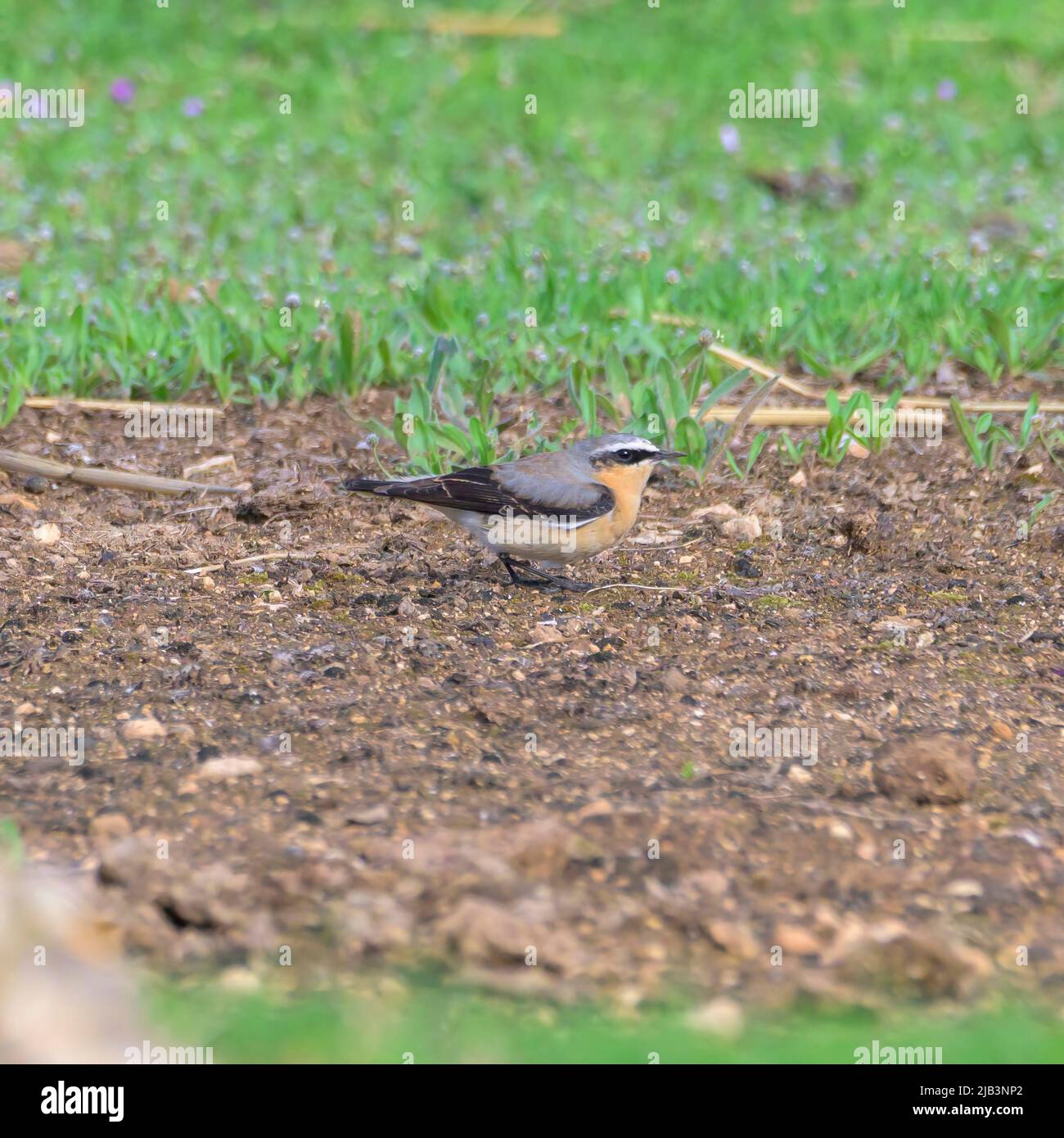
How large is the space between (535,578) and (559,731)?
1.57m

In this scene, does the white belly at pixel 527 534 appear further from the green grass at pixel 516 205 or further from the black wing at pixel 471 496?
the green grass at pixel 516 205

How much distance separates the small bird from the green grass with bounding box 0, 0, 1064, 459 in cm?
70

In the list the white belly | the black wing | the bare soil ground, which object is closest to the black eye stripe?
the black wing

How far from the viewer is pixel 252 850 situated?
3.97m

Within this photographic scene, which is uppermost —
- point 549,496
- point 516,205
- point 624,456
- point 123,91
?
point 123,91

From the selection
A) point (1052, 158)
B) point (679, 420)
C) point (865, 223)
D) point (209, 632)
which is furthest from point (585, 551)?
point (1052, 158)

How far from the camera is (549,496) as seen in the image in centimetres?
603

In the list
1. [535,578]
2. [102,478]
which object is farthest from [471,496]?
[102,478]

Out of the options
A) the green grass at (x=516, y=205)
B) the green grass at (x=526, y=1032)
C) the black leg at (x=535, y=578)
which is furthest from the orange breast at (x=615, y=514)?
the green grass at (x=526, y=1032)

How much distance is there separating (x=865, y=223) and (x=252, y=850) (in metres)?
7.81

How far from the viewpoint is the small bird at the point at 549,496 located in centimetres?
594

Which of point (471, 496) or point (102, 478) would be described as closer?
point (471, 496)

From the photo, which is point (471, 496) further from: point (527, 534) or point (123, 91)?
point (123, 91)

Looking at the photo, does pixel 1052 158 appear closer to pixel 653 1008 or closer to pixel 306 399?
pixel 306 399
